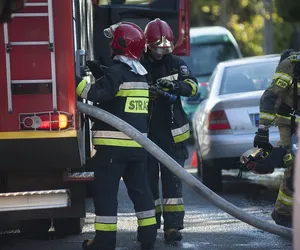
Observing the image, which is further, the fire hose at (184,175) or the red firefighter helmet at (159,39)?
the red firefighter helmet at (159,39)

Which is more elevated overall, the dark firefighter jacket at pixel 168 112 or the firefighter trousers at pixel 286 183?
the dark firefighter jacket at pixel 168 112

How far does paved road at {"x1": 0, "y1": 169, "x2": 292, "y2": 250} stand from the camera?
8.44m

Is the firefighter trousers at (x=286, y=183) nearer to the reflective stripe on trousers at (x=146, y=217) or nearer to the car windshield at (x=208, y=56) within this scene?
the reflective stripe on trousers at (x=146, y=217)

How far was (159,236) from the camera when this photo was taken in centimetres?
898

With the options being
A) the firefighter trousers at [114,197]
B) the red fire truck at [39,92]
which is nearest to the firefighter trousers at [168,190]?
the firefighter trousers at [114,197]

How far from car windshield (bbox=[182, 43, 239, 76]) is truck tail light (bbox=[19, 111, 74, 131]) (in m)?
13.1

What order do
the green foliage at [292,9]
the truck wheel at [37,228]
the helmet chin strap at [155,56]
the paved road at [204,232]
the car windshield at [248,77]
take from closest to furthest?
1. the paved road at [204,232]
2. the helmet chin strap at [155,56]
3. the truck wheel at [37,228]
4. the car windshield at [248,77]
5. the green foliage at [292,9]

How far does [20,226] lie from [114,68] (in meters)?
1.82

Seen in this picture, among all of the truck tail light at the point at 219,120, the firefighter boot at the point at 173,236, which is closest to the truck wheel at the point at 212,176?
the truck tail light at the point at 219,120

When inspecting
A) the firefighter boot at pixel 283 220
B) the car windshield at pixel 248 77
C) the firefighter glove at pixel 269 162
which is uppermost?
the car windshield at pixel 248 77

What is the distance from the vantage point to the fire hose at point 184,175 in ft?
24.8

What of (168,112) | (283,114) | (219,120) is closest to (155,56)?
(168,112)

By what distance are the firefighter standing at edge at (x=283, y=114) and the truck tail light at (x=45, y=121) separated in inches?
78.1

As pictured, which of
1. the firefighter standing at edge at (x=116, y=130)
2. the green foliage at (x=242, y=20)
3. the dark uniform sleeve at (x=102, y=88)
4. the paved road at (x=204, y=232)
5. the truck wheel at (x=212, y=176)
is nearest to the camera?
the dark uniform sleeve at (x=102, y=88)
